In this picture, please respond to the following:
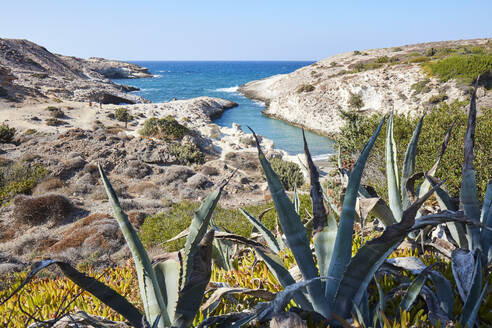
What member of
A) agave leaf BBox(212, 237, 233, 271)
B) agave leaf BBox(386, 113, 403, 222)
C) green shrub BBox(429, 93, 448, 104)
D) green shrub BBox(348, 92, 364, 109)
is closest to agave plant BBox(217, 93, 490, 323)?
agave leaf BBox(386, 113, 403, 222)

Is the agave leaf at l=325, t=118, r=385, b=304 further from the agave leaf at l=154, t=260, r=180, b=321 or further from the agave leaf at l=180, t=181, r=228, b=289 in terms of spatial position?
the agave leaf at l=154, t=260, r=180, b=321

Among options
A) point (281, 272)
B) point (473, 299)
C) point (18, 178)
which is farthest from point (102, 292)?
point (18, 178)

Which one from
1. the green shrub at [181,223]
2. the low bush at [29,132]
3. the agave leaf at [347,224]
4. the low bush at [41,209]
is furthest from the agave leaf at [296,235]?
the low bush at [29,132]

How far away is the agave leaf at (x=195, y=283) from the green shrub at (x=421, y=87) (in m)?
30.1

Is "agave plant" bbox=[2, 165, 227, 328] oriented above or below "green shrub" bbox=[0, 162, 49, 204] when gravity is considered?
above

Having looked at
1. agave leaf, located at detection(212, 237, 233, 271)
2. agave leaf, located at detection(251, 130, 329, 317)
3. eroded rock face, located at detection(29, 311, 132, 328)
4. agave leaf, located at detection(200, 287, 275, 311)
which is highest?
agave leaf, located at detection(251, 130, 329, 317)

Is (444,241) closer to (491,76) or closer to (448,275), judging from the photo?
(448,275)

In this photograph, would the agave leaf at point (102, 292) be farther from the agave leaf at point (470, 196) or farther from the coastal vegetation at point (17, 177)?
the coastal vegetation at point (17, 177)

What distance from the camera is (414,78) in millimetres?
29234

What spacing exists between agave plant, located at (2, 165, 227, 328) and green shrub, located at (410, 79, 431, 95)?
2988 centimetres

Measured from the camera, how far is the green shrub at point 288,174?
50.2 feet

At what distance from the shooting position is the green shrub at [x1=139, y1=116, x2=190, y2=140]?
23953 mm

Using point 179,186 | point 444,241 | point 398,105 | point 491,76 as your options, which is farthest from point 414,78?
point 444,241

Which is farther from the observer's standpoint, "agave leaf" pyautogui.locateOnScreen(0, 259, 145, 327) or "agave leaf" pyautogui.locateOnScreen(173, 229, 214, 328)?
"agave leaf" pyautogui.locateOnScreen(0, 259, 145, 327)
